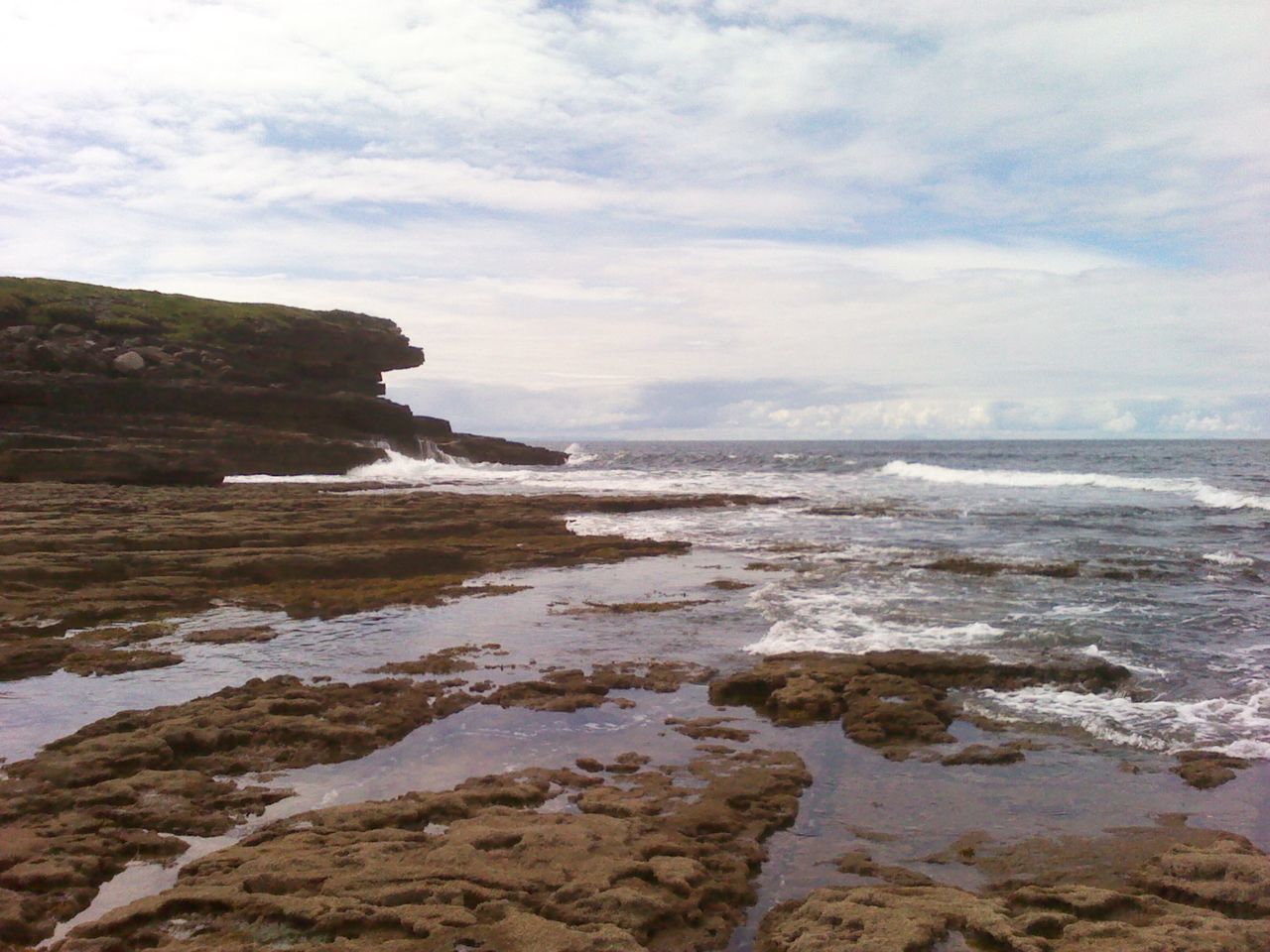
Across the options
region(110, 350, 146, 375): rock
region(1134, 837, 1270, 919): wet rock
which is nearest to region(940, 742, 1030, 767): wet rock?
region(1134, 837, 1270, 919): wet rock

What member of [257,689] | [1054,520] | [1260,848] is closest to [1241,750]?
[1260,848]

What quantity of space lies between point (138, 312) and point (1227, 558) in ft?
211

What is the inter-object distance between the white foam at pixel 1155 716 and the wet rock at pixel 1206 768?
0.80 feet

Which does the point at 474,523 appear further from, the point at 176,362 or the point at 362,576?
the point at 176,362

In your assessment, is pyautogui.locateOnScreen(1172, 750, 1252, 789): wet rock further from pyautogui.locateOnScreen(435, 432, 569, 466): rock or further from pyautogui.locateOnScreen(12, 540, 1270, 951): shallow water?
pyautogui.locateOnScreen(435, 432, 569, 466): rock

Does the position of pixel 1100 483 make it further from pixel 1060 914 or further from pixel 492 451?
pixel 1060 914

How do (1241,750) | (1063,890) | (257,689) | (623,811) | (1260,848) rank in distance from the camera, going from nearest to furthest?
1. (1063,890)
2. (1260,848)
3. (623,811)
4. (1241,750)
5. (257,689)

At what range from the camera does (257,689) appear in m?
11.5

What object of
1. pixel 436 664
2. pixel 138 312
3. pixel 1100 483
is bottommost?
pixel 436 664

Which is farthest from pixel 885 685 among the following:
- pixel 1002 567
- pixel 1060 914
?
pixel 1002 567

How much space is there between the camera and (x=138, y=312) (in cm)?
6197

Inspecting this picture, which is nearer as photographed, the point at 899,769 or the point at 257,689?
the point at 899,769

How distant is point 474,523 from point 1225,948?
2527 centimetres

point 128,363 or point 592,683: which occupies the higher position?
point 128,363
